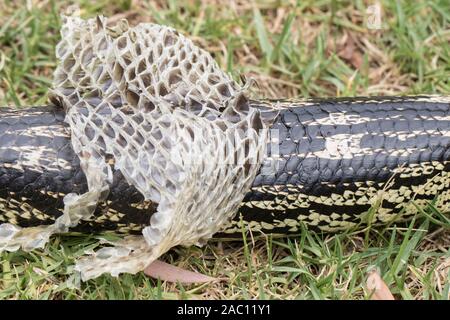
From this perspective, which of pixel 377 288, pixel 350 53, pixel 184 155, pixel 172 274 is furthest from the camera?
pixel 350 53

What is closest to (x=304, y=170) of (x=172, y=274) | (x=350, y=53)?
(x=172, y=274)

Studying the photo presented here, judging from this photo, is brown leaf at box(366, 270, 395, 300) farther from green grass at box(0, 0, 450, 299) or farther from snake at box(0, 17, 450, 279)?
snake at box(0, 17, 450, 279)

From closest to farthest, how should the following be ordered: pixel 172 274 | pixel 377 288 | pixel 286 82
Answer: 1. pixel 377 288
2. pixel 172 274
3. pixel 286 82

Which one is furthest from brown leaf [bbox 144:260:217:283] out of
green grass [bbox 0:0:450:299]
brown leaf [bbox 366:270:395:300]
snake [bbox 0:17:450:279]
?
brown leaf [bbox 366:270:395:300]

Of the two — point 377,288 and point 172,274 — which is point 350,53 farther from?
point 172,274

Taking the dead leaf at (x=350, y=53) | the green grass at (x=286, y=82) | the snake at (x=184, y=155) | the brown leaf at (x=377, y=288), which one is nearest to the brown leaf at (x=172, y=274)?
the green grass at (x=286, y=82)

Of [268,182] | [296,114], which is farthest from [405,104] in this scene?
[268,182]

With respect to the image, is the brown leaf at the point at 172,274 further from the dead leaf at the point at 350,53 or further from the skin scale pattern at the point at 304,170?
the dead leaf at the point at 350,53
